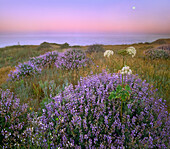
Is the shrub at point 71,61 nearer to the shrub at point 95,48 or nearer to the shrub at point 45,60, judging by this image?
the shrub at point 45,60

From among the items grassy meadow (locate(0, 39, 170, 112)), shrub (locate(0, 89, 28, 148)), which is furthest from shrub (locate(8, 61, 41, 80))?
shrub (locate(0, 89, 28, 148))

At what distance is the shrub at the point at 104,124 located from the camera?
2.07 m

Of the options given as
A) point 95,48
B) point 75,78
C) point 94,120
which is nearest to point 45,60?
point 75,78

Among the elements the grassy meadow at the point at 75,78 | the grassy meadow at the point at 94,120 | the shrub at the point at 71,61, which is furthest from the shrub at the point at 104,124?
the shrub at the point at 71,61

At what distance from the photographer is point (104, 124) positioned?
239cm

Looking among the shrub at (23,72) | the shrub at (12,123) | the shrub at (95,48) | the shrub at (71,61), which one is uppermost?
the shrub at (95,48)

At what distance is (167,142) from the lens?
87.9 inches

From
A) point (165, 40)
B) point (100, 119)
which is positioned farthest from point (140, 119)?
point (165, 40)

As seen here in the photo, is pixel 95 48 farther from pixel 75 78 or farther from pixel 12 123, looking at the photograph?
pixel 12 123

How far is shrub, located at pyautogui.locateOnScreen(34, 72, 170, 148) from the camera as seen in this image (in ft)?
6.79

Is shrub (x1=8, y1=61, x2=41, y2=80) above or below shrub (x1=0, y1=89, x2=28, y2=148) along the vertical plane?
above

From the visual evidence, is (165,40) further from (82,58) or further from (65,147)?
(65,147)

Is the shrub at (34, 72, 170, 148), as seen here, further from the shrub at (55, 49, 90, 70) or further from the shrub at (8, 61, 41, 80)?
the shrub at (55, 49, 90, 70)

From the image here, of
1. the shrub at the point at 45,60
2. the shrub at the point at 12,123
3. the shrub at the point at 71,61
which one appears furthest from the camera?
the shrub at the point at 45,60
